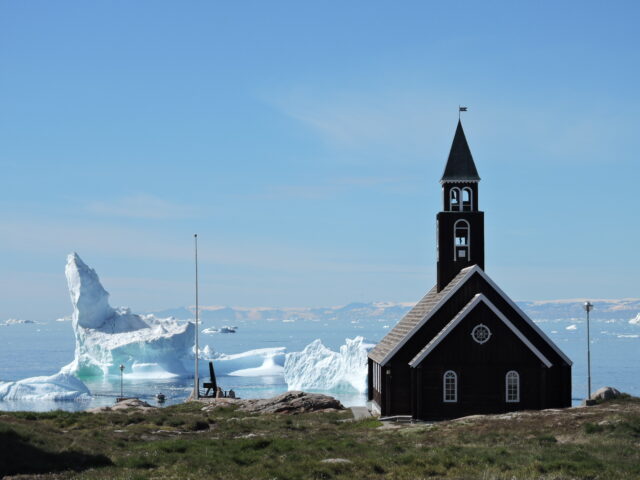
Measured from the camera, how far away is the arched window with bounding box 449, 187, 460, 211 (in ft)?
122

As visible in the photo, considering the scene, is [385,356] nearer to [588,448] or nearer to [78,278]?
[588,448]

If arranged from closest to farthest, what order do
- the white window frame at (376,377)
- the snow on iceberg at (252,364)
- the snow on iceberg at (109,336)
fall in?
the white window frame at (376,377) < the snow on iceberg at (109,336) < the snow on iceberg at (252,364)

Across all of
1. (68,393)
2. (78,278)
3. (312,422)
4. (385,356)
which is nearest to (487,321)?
(385,356)

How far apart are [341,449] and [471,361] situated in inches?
467

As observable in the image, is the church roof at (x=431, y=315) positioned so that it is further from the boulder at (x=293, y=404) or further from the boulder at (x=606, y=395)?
the boulder at (x=293, y=404)

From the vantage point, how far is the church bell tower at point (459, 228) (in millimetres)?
36906

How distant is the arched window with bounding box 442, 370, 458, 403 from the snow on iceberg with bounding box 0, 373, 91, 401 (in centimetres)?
5412

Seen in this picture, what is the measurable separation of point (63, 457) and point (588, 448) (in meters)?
14.4

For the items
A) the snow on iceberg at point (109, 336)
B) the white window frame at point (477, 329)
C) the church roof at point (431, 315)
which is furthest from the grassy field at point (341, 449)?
the snow on iceberg at point (109, 336)

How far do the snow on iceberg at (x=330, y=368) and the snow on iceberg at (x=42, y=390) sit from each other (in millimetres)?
22682

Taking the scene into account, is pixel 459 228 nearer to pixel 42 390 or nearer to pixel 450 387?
pixel 450 387

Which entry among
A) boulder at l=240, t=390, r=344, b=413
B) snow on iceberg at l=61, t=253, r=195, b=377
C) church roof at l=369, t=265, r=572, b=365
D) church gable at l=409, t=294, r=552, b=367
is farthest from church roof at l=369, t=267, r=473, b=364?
snow on iceberg at l=61, t=253, r=195, b=377

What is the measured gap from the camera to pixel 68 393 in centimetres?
7719

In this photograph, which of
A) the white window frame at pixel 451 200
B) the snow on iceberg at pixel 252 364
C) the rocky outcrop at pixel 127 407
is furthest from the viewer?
the snow on iceberg at pixel 252 364
